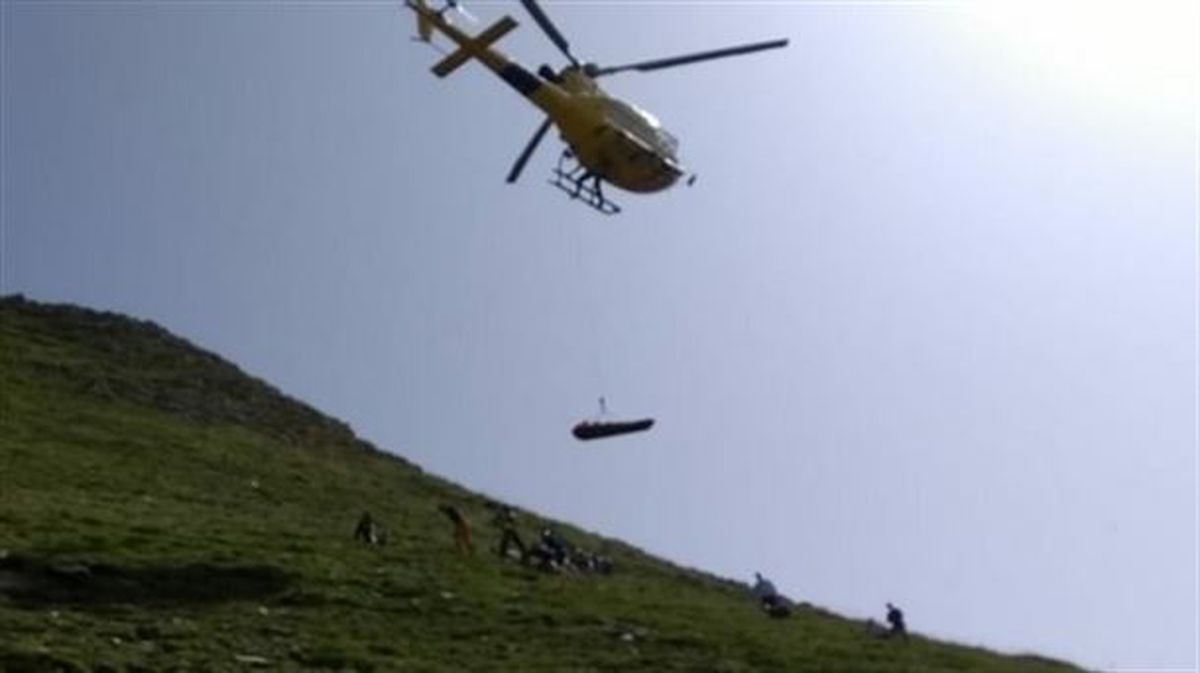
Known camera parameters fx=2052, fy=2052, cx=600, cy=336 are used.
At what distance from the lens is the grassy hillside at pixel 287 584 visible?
25.1 metres

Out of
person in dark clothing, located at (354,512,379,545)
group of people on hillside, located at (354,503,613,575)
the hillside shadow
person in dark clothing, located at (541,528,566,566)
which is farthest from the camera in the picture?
person in dark clothing, located at (541,528,566,566)

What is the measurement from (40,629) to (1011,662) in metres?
18.1

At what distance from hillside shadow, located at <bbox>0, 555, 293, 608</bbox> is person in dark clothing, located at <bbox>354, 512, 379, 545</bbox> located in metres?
7.65

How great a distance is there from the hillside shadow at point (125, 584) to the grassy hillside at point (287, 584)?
0.05 meters

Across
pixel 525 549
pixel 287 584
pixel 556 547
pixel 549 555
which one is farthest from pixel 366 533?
pixel 287 584

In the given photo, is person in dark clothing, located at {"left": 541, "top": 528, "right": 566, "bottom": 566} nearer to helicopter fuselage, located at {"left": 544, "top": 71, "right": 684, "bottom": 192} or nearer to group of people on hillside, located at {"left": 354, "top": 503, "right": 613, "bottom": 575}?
group of people on hillside, located at {"left": 354, "top": 503, "right": 613, "bottom": 575}

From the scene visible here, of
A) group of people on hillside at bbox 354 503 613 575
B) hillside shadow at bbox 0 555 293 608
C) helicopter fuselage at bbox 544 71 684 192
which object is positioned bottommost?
hillside shadow at bbox 0 555 293 608

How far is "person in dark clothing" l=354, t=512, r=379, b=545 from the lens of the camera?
37875 millimetres

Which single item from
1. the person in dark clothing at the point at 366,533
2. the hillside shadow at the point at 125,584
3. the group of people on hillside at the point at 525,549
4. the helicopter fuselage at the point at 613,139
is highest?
the helicopter fuselage at the point at 613,139

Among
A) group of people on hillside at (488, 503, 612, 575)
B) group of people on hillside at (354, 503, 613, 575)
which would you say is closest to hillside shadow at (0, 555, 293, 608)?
group of people on hillside at (354, 503, 613, 575)

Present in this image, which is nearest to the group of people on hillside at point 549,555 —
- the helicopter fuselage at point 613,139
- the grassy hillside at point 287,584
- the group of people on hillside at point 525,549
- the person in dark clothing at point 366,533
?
the group of people on hillside at point 525,549

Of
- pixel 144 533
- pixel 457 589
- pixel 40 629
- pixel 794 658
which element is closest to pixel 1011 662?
pixel 794 658

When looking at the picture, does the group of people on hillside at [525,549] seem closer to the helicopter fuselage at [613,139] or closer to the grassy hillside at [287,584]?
the grassy hillside at [287,584]

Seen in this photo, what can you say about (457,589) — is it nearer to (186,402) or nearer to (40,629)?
(40,629)
